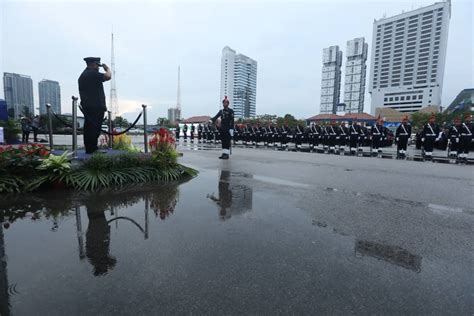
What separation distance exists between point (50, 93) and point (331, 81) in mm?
111717

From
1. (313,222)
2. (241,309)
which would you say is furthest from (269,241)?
(241,309)

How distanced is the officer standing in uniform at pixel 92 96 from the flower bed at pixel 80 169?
4.30 ft

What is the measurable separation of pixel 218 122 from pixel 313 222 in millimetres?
7939

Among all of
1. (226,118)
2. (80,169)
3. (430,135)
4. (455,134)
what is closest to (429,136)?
(430,135)

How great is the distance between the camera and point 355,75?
12269 centimetres

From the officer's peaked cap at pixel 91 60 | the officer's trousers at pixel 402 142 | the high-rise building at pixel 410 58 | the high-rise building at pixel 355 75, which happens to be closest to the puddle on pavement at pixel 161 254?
the officer's peaked cap at pixel 91 60

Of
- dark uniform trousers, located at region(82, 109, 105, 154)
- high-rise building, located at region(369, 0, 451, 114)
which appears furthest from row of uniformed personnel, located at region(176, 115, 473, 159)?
high-rise building, located at region(369, 0, 451, 114)

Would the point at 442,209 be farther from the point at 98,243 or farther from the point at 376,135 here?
the point at 376,135

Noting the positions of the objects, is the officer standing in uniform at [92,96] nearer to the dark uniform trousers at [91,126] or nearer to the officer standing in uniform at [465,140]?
the dark uniform trousers at [91,126]

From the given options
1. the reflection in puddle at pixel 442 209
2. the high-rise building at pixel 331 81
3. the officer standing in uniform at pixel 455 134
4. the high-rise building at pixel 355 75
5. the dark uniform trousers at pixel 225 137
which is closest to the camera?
the reflection in puddle at pixel 442 209

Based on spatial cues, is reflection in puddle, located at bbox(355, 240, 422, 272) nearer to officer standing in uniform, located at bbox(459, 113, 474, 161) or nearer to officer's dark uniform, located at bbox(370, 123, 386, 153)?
officer standing in uniform, located at bbox(459, 113, 474, 161)

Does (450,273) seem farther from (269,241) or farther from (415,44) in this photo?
(415,44)

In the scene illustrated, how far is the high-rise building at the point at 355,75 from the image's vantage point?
11988 centimetres

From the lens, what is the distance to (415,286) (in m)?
2.19
